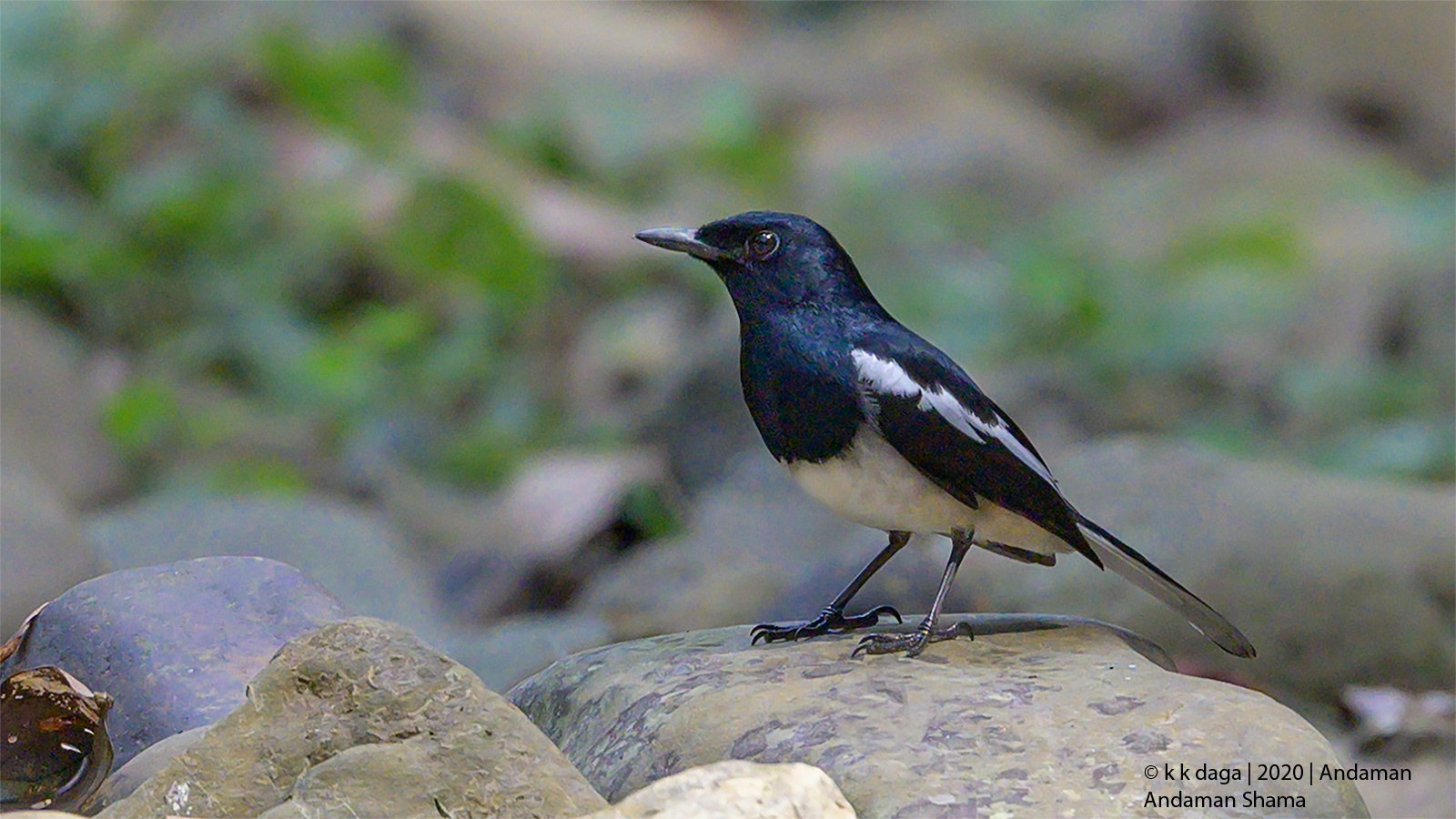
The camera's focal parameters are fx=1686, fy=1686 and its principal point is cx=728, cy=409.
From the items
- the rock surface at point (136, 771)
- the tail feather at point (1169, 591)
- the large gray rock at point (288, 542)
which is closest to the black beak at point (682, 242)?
the tail feather at point (1169, 591)

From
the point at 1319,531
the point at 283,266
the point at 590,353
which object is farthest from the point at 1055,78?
the point at 1319,531

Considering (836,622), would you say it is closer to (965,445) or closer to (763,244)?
(965,445)

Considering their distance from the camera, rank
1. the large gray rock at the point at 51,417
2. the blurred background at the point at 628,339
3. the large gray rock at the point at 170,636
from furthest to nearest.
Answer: the large gray rock at the point at 51,417 < the blurred background at the point at 628,339 < the large gray rock at the point at 170,636

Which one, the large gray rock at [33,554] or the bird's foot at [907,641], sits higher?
the bird's foot at [907,641]

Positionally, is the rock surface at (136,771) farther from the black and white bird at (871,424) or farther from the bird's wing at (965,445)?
the bird's wing at (965,445)

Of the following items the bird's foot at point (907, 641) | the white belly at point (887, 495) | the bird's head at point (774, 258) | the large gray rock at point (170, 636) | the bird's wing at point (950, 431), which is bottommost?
the large gray rock at point (170, 636)

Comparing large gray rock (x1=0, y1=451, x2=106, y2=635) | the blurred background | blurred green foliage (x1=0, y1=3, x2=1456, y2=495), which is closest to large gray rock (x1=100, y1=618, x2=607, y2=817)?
large gray rock (x1=0, y1=451, x2=106, y2=635)

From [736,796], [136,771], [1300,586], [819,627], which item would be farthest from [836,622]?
[1300,586]
